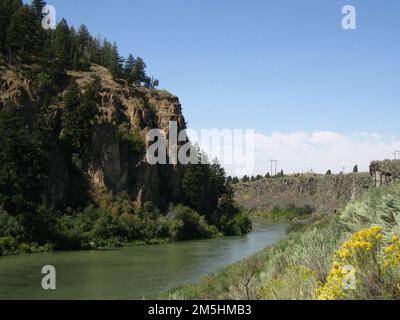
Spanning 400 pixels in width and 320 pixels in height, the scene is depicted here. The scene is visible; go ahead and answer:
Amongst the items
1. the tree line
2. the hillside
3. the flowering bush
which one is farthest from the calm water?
the tree line

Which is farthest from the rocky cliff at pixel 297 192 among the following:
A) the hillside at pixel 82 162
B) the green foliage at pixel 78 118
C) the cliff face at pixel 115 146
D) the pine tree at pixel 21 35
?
the pine tree at pixel 21 35

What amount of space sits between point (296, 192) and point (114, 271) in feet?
456

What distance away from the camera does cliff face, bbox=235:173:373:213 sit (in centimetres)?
15286

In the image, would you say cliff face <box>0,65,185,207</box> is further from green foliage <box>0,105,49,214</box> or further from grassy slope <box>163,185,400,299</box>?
grassy slope <box>163,185,400,299</box>

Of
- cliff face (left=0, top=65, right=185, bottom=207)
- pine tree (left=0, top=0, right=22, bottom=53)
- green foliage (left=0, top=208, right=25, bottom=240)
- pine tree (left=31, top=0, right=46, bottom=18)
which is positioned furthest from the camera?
pine tree (left=31, top=0, right=46, bottom=18)

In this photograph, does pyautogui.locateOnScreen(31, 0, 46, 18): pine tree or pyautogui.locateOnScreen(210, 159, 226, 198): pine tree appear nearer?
pyautogui.locateOnScreen(210, 159, 226, 198): pine tree

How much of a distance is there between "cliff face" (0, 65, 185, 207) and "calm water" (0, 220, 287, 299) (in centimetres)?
1407

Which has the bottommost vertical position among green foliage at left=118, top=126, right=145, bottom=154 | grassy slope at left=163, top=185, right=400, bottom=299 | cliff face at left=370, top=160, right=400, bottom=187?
grassy slope at left=163, top=185, right=400, bottom=299

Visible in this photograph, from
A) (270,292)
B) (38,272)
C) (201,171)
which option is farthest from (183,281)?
(201,171)

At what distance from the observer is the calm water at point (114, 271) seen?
84.8 ft

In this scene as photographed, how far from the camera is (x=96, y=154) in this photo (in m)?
62.9

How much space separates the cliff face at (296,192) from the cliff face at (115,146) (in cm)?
8269

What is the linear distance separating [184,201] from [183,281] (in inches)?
1692
